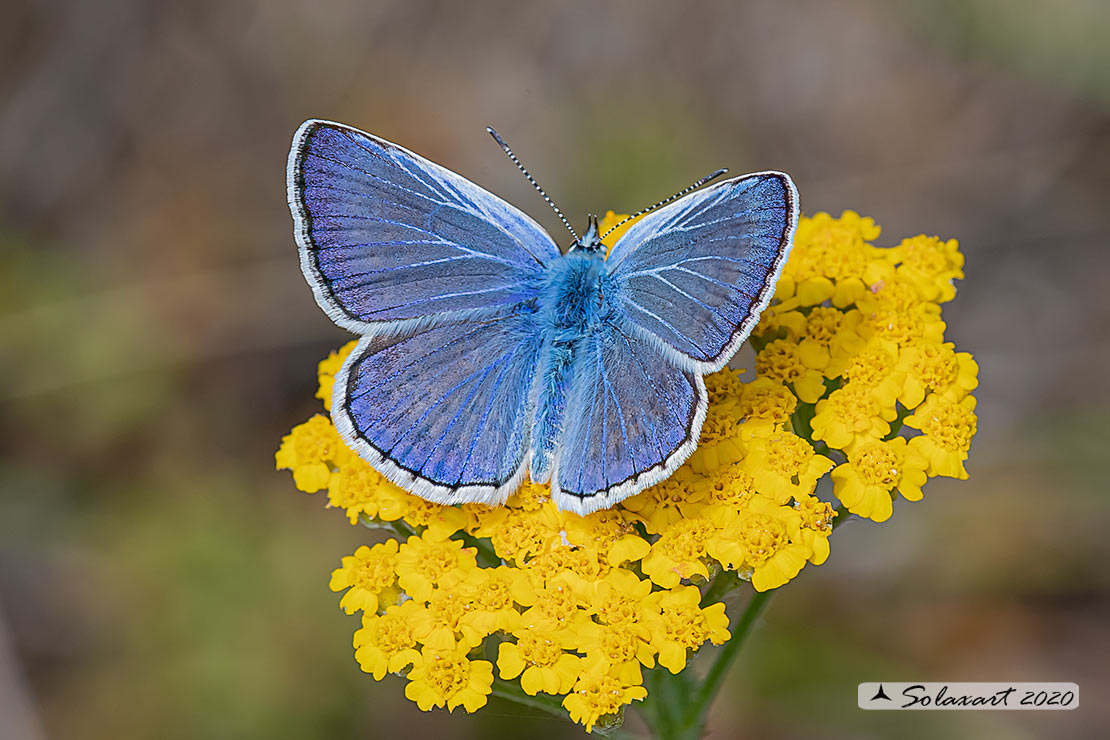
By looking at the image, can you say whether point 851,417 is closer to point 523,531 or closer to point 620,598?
point 620,598

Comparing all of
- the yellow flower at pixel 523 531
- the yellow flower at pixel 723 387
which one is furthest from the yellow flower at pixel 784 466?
the yellow flower at pixel 523 531

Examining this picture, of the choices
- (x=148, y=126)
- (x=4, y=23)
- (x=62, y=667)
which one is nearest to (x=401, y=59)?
(x=148, y=126)

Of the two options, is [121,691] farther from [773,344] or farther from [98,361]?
[773,344]

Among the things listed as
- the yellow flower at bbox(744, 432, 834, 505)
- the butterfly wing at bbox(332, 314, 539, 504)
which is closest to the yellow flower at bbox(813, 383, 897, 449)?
the yellow flower at bbox(744, 432, 834, 505)

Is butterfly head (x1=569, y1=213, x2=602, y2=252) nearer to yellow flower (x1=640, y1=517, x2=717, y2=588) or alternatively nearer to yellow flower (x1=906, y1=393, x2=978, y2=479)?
yellow flower (x1=640, y1=517, x2=717, y2=588)

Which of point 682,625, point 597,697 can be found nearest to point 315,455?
point 597,697
